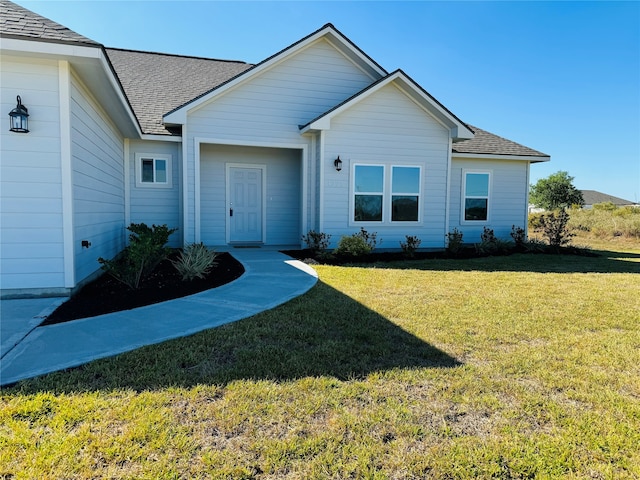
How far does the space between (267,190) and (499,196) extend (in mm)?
7911

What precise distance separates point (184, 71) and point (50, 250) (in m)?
10.8

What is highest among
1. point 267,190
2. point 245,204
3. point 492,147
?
point 492,147

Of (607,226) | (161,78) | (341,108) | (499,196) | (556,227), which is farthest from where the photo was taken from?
(607,226)

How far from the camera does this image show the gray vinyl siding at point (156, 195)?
34.6ft

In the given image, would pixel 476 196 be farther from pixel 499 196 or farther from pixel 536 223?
pixel 536 223

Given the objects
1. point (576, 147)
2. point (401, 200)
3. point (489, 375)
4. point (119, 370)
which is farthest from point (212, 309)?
point (576, 147)

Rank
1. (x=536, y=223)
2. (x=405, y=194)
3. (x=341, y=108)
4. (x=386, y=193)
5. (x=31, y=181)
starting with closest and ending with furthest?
1. (x=31, y=181)
2. (x=341, y=108)
3. (x=386, y=193)
4. (x=405, y=194)
5. (x=536, y=223)

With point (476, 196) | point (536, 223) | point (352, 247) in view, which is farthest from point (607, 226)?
point (352, 247)

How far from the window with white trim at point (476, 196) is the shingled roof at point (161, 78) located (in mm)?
8974

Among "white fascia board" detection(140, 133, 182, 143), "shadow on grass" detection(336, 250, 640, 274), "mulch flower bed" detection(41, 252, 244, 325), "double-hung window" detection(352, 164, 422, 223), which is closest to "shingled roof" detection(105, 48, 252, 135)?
"white fascia board" detection(140, 133, 182, 143)

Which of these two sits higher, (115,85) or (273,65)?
(273,65)

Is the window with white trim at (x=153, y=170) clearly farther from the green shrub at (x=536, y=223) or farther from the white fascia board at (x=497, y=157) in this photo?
the green shrub at (x=536, y=223)

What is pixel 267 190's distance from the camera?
1191 centimetres

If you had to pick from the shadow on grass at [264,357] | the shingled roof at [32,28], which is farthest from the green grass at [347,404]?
the shingled roof at [32,28]
